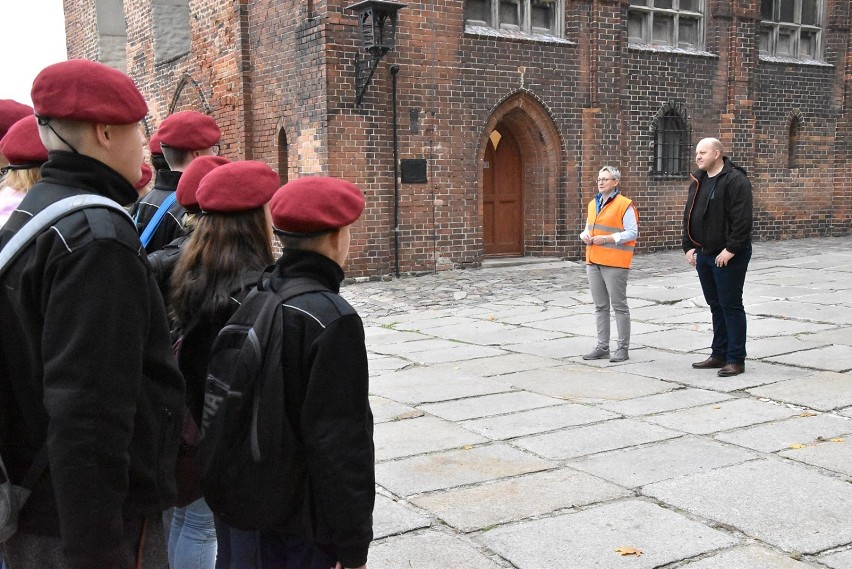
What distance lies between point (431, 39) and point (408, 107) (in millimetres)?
1202

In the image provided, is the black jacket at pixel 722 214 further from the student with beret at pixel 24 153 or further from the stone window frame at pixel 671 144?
the stone window frame at pixel 671 144

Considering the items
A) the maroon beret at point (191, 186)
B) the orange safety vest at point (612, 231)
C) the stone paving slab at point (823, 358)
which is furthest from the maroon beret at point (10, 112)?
the stone paving slab at point (823, 358)

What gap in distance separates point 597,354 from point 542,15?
9.98 m

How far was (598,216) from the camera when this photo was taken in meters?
8.06

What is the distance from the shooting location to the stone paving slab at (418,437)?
5434 mm

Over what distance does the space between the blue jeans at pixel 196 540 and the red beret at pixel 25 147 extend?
4.40 feet

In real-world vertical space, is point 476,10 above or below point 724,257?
above

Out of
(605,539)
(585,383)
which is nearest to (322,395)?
(605,539)

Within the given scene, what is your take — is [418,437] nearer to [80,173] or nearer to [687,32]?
[80,173]

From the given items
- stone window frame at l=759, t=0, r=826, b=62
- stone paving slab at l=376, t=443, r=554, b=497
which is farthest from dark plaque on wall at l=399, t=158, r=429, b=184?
stone paving slab at l=376, t=443, r=554, b=497

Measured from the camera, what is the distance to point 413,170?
48.1 ft

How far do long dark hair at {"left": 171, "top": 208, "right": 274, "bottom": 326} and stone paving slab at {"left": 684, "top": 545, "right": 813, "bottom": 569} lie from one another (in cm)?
215

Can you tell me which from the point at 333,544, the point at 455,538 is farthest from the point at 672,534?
the point at 333,544

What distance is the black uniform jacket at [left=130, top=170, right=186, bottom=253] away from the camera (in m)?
3.92
